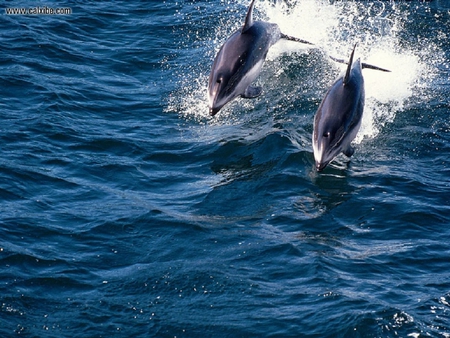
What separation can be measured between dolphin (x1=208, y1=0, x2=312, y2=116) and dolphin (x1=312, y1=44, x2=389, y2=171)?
1904 mm

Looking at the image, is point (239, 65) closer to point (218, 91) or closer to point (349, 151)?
point (218, 91)

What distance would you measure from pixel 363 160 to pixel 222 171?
9.21 feet

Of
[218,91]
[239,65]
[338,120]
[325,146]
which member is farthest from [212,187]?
[239,65]

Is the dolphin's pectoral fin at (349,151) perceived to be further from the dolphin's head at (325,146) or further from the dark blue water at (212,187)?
the dolphin's head at (325,146)

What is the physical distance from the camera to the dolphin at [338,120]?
558 inches

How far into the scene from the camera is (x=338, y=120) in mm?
14391

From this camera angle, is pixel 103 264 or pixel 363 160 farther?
pixel 363 160

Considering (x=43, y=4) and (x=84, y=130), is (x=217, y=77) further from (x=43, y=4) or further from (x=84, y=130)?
(x=43, y=4)

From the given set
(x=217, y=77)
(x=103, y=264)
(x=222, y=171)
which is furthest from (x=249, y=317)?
(x=217, y=77)

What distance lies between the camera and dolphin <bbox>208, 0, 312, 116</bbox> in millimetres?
15461

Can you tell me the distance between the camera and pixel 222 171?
15.5 m

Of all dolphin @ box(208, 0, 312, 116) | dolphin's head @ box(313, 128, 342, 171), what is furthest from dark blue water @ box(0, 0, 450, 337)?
dolphin @ box(208, 0, 312, 116)

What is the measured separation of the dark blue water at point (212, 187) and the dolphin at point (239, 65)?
1128mm

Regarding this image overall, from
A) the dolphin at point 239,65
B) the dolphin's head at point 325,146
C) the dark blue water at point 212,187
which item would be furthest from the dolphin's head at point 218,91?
the dolphin's head at point 325,146
